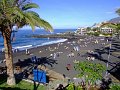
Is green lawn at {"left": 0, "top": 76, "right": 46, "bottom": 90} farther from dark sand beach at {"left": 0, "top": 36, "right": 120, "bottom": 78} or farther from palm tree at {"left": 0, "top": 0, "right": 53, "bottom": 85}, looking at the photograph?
dark sand beach at {"left": 0, "top": 36, "right": 120, "bottom": 78}

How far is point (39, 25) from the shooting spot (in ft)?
56.9

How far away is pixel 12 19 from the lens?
16562mm

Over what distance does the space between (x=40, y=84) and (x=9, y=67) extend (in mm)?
2748

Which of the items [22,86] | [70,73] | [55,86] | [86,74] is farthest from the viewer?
[70,73]

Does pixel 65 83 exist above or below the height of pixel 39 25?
below

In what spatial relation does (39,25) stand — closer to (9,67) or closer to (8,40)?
(8,40)

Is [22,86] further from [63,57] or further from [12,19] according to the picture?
[63,57]

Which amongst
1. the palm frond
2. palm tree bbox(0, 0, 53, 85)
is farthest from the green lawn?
the palm frond

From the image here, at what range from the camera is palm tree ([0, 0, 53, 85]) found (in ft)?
54.6

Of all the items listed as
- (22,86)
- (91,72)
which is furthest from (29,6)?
(91,72)

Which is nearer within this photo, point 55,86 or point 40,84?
point 55,86

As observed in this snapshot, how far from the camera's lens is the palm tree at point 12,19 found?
1664 cm

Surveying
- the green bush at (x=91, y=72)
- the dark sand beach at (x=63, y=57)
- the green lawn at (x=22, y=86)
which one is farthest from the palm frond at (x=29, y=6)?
the dark sand beach at (x=63, y=57)

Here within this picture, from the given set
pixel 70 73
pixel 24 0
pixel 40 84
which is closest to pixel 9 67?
pixel 40 84
